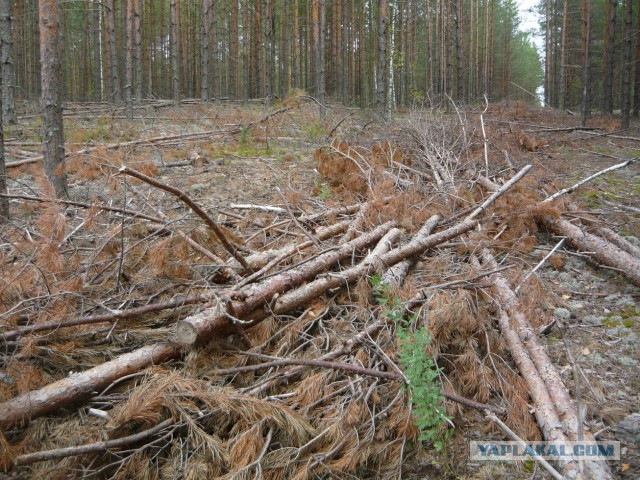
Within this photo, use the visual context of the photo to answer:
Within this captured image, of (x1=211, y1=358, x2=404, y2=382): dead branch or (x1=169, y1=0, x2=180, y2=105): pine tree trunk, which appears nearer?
(x1=211, y1=358, x2=404, y2=382): dead branch

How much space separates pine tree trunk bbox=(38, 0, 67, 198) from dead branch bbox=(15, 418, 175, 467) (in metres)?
4.01

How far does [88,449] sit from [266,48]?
17143mm

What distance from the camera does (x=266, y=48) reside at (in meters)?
17.2

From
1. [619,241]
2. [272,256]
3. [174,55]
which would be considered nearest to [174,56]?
[174,55]

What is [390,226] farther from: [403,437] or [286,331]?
[403,437]

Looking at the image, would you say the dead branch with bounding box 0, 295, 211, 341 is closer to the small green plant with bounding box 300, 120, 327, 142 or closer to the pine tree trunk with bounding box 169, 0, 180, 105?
the small green plant with bounding box 300, 120, 327, 142

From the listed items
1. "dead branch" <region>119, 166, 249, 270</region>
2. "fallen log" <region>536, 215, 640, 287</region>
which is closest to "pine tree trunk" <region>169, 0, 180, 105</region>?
"dead branch" <region>119, 166, 249, 270</region>

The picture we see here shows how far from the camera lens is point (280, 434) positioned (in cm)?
277

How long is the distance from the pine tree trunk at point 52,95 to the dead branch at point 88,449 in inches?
158

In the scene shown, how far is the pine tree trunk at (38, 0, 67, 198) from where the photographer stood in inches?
214

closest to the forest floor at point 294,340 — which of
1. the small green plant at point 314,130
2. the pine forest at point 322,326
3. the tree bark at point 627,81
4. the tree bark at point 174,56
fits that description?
the pine forest at point 322,326

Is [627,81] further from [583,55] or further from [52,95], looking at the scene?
[52,95]

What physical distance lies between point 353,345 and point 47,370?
6.94 feet

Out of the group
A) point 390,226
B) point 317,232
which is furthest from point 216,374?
point 390,226
